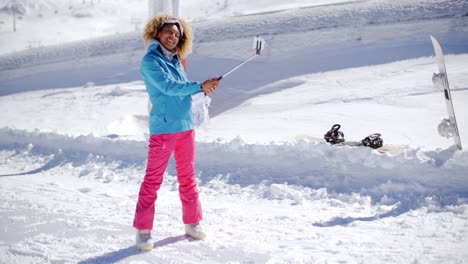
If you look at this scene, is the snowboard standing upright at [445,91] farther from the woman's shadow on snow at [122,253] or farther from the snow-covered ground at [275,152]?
the woman's shadow on snow at [122,253]

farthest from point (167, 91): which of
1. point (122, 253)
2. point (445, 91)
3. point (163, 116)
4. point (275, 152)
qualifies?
point (445, 91)

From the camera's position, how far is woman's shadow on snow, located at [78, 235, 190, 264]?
9.95ft

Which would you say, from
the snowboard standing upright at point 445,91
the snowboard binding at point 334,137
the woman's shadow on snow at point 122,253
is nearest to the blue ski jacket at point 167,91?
the woman's shadow on snow at point 122,253

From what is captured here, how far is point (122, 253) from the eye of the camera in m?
3.16

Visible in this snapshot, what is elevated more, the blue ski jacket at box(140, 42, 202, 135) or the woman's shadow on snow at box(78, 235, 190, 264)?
the blue ski jacket at box(140, 42, 202, 135)

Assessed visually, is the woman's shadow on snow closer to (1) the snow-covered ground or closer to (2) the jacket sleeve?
(1) the snow-covered ground

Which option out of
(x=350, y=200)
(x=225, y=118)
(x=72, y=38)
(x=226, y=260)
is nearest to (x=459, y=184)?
(x=350, y=200)

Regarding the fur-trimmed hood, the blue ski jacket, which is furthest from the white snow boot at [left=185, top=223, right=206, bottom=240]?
the fur-trimmed hood

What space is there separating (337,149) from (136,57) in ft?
36.9

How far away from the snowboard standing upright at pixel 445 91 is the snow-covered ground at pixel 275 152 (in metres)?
0.20

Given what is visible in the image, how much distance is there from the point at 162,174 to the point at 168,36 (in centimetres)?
104

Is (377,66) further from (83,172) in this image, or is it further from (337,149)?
(83,172)

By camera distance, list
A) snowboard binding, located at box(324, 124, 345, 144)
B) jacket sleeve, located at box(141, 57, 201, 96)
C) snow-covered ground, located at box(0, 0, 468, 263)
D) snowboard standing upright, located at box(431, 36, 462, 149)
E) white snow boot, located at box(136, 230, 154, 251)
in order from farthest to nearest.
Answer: snowboard binding, located at box(324, 124, 345, 144), snowboard standing upright, located at box(431, 36, 462, 149), snow-covered ground, located at box(0, 0, 468, 263), white snow boot, located at box(136, 230, 154, 251), jacket sleeve, located at box(141, 57, 201, 96)

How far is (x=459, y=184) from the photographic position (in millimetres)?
4160
